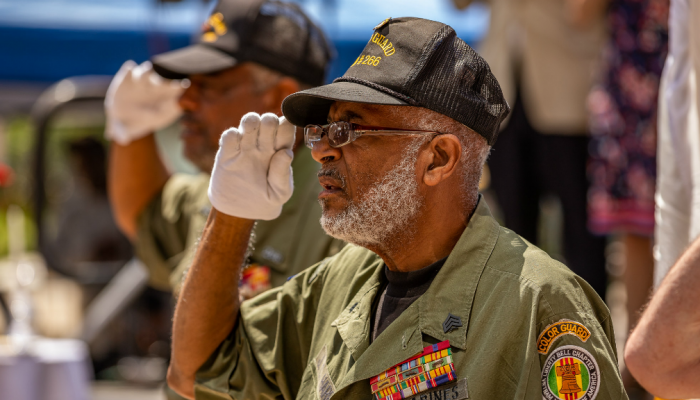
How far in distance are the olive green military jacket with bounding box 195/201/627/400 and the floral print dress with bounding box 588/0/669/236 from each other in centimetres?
172

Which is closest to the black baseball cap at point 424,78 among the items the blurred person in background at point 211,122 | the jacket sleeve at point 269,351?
the jacket sleeve at point 269,351

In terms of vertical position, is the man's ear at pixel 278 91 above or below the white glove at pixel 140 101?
above

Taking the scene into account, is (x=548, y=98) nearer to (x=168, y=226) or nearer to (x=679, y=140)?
(x=679, y=140)

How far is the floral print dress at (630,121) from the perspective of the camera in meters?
3.34

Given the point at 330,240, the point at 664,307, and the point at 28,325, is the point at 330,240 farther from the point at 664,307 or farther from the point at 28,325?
the point at 28,325

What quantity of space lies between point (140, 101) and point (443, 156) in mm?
2092

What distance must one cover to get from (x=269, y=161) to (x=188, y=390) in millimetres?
665

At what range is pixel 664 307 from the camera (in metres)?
1.67

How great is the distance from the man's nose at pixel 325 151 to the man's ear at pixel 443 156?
0.22 meters

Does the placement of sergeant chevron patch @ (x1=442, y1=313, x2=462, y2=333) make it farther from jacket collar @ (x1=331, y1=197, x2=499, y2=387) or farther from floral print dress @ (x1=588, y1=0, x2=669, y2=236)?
floral print dress @ (x1=588, y1=0, x2=669, y2=236)

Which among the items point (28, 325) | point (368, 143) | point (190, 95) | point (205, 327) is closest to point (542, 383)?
point (368, 143)

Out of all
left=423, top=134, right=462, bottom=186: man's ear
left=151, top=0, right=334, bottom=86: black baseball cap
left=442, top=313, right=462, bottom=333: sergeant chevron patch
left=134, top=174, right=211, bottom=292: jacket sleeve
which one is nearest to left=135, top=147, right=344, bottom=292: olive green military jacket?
left=134, top=174, right=211, bottom=292: jacket sleeve

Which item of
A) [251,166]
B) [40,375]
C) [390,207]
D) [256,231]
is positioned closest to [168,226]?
[256,231]

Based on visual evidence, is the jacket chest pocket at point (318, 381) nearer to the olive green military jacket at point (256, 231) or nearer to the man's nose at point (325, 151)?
the man's nose at point (325, 151)
